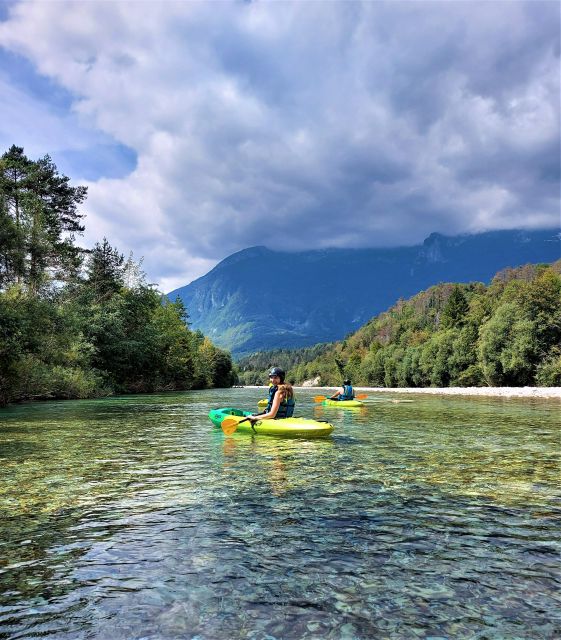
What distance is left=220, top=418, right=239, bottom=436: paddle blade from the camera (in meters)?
17.0

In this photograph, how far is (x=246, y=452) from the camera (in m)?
14.0

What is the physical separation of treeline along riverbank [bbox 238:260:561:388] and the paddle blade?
54769 mm

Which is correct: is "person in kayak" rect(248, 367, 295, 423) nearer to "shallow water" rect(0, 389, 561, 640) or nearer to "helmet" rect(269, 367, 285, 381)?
"helmet" rect(269, 367, 285, 381)

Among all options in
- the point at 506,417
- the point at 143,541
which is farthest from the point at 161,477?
the point at 506,417

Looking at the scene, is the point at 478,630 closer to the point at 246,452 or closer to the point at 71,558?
the point at 71,558

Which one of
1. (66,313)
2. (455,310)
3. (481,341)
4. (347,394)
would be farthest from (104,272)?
(455,310)

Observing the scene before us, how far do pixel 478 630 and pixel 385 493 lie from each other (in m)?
4.82

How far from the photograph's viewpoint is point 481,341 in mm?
76375

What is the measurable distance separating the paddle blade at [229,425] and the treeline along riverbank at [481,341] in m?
54.8

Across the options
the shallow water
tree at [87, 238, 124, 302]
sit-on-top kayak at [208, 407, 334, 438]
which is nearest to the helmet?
sit-on-top kayak at [208, 407, 334, 438]

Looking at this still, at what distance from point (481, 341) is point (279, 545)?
250 feet

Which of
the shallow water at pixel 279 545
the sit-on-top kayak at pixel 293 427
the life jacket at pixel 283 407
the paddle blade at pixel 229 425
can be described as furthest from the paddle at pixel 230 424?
the shallow water at pixel 279 545

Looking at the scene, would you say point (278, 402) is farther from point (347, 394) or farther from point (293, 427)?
point (347, 394)

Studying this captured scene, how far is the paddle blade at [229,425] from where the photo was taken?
17047 mm
